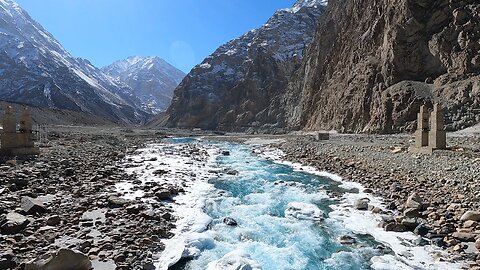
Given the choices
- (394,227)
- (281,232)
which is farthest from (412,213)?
(281,232)

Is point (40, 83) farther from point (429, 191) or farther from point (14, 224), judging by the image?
point (429, 191)

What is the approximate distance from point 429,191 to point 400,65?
37.1 m

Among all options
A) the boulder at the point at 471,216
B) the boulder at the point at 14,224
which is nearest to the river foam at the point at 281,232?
the boulder at the point at 471,216

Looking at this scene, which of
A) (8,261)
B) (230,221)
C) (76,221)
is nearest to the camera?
(8,261)

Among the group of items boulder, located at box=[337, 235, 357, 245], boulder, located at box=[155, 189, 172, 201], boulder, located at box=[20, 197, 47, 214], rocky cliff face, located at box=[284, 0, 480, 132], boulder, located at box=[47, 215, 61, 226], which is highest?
rocky cliff face, located at box=[284, 0, 480, 132]

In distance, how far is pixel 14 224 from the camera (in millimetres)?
8047

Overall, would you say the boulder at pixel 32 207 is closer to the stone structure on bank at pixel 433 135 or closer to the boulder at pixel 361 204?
the boulder at pixel 361 204

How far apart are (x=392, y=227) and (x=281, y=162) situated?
1691 cm

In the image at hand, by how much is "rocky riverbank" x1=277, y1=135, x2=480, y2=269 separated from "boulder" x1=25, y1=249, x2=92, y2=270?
327 inches

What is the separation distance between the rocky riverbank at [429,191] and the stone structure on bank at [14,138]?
19.5 meters

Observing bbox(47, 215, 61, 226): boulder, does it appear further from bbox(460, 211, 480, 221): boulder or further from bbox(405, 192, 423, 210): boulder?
bbox(460, 211, 480, 221): boulder

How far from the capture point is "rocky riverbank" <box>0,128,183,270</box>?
23.7 ft

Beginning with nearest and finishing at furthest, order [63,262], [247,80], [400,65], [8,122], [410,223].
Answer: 1. [63,262]
2. [410,223]
3. [8,122]
4. [400,65]
5. [247,80]

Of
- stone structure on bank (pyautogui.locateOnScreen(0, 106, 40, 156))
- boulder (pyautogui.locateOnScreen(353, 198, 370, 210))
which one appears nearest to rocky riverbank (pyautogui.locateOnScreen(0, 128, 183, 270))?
stone structure on bank (pyautogui.locateOnScreen(0, 106, 40, 156))
